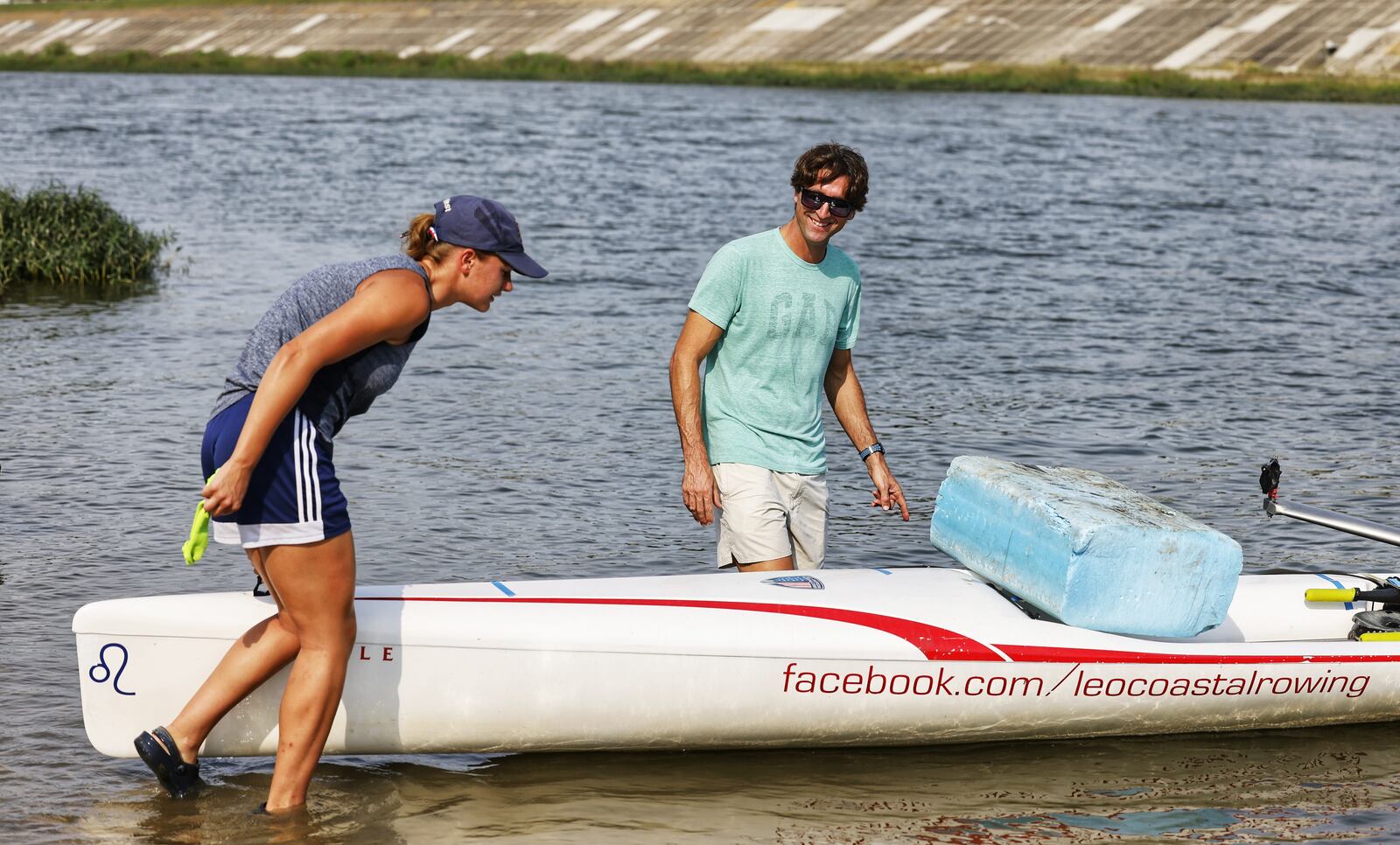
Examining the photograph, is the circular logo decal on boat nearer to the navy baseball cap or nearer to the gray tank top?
the navy baseball cap

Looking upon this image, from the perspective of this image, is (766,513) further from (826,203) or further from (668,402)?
(668,402)

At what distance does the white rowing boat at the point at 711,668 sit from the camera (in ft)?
17.9

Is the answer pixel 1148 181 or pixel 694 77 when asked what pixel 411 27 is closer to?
pixel 694 77

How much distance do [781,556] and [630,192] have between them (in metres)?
19.1

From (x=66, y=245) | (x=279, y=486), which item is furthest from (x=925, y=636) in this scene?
(x=66, y=245)

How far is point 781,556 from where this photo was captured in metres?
6.03

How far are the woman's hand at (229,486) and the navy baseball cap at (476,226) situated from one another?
0.87m

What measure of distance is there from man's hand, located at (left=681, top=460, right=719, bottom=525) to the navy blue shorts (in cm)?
140

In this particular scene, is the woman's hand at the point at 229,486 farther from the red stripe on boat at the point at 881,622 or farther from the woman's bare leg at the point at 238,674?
the red stripe on boat at the point at 881,622

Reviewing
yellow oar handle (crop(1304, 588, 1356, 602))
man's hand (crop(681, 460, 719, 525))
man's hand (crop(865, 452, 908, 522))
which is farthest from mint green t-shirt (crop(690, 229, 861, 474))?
yellow oar handle (crop(1304, 588, 1356, 602))

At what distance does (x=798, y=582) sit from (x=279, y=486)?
2060mm

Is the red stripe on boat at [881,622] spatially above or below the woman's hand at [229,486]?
below

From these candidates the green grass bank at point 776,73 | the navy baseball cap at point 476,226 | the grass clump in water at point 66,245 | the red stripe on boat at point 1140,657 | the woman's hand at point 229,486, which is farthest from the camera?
the green grass bank at point 776,73

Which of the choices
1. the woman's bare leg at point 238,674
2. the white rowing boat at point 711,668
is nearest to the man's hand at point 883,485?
the white rowing boat at point 711,668
